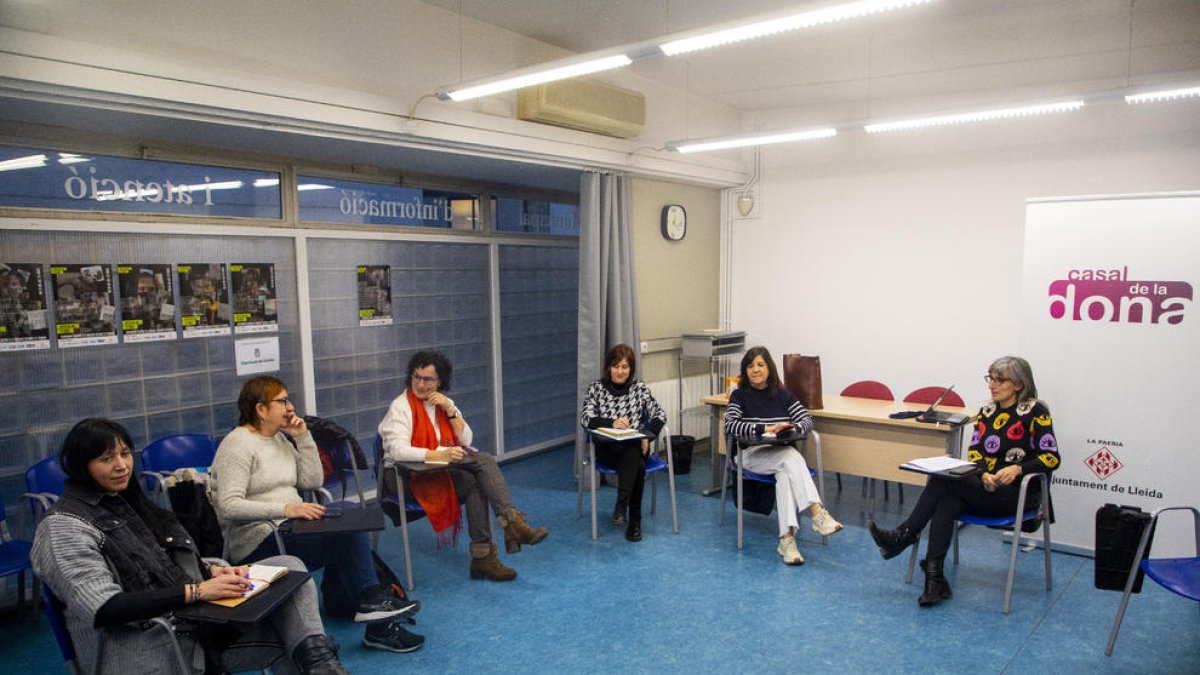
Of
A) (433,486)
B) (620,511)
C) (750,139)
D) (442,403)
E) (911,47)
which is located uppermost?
(911,47)

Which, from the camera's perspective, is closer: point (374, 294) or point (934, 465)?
point (934, 465)

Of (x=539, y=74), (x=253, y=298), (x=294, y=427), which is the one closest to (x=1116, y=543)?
(x=539, y=74)

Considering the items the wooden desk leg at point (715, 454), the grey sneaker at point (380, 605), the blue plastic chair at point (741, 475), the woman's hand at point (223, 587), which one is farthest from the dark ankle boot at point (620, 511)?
the woman's hand at point (223, 587)

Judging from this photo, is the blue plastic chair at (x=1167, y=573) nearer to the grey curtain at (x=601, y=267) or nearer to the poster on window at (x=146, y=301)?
the grey curtain at (x=601, y=267)

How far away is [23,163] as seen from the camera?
3.31 meters

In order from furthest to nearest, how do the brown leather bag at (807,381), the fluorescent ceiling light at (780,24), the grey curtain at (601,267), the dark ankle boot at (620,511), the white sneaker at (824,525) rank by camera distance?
the grey curtain at (601,267) < the brown leather bag at (807,381) < the dark ankle boot at (620,511) < the white sneaker at (824,525) < the fluorescent ceiling light at (780,24)

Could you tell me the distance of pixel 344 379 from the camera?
15.3 ft

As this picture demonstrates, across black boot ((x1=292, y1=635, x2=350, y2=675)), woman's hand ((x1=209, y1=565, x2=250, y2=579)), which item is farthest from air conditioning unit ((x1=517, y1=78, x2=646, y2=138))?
black boot ((x1=292, y1=635, x2=350, y2=675))

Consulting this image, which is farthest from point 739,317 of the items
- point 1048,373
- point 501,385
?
point 1048,373

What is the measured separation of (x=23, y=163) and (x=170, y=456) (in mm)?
1497

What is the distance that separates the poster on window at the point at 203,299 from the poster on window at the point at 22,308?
1.98 ft

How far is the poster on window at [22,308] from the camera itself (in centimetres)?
329

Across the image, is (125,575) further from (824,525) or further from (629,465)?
(824,525)

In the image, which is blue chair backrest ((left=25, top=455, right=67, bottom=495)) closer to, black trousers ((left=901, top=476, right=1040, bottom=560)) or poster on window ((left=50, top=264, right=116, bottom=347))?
poster on window ((left=50, top=264, right=116, bottom=347))
